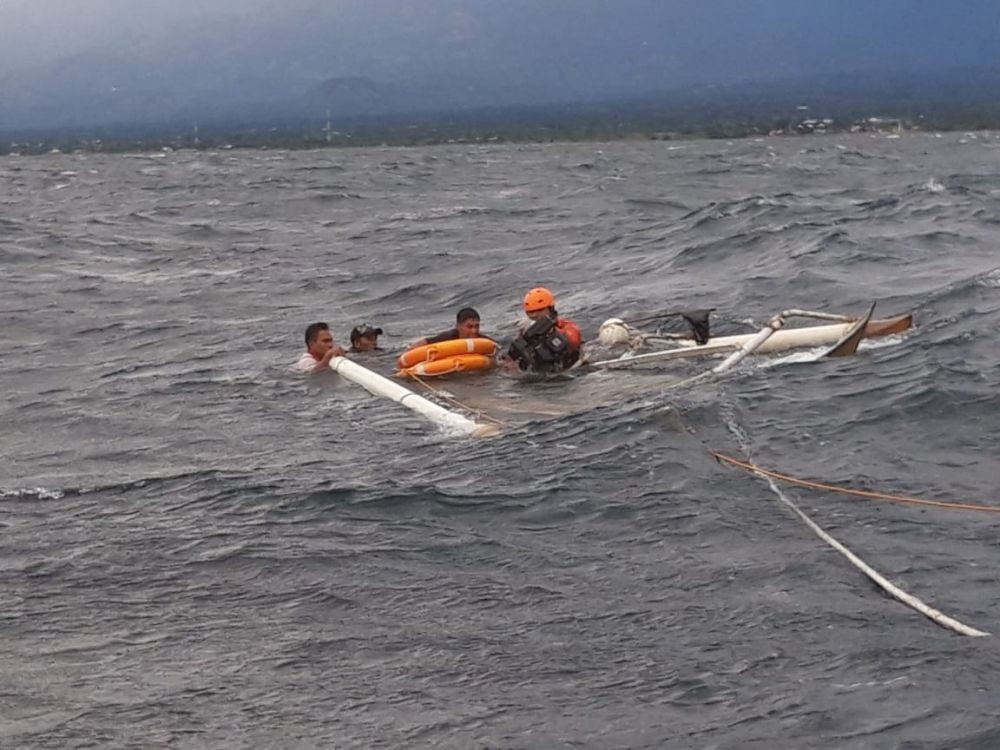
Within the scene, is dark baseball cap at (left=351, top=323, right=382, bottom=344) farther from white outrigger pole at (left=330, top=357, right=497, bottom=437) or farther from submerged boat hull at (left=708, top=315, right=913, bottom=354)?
submerged boat hull at (left=708, top=315, right=913, bottom=354)

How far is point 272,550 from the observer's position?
10133 millimetres

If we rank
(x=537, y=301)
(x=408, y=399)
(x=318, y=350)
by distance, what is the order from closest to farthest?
1. (x=408, y=399)
2. (x=537, y=301)
3. (x=318, y=350)

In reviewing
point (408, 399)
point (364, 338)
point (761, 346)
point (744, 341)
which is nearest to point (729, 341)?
point (744, 341)

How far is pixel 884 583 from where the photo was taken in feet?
27.9

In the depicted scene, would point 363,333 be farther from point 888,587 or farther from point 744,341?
point 888,587

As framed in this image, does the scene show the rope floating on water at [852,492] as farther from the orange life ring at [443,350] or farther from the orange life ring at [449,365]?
the orange life ring at [443,350]

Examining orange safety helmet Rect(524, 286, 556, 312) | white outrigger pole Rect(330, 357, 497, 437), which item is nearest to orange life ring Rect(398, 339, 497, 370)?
white outrigger pole Rect(330, 357, 497, 437)

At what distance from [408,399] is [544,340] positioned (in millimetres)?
1670

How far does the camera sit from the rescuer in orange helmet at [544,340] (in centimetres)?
1515

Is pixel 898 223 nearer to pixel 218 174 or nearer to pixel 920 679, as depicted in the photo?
pixel 920 679

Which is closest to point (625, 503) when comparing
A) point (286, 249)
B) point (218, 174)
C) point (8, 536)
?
point (8, 536)

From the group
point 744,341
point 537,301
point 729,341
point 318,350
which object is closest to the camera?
point 537,301

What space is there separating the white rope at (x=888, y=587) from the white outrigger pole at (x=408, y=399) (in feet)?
12.3

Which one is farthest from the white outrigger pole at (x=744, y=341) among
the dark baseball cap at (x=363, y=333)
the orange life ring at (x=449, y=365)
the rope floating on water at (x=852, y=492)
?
the rope floating on water at (x=852, y=492)
